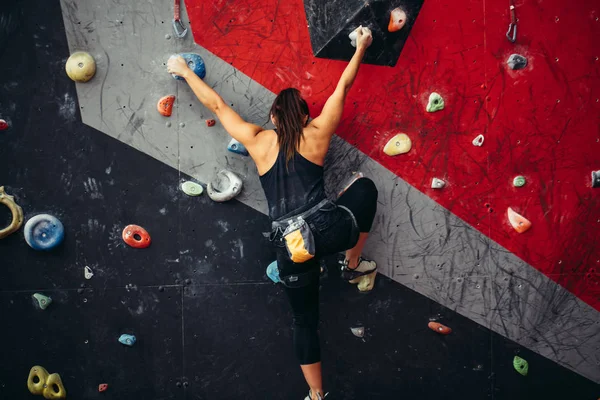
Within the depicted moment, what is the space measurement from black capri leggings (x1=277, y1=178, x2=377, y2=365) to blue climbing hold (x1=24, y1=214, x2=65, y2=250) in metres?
1.31

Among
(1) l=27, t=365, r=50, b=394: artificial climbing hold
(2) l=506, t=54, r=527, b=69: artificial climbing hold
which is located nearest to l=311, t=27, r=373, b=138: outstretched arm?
(2) l=506, t=54, r=527, b=69: artificial climbing hold

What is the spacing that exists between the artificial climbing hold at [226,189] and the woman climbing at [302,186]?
1.15 ft

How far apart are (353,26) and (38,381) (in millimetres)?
2689

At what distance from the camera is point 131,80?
8.80ft

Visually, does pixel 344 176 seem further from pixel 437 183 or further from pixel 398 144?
pixel 437 183

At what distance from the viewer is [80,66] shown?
2.61 m

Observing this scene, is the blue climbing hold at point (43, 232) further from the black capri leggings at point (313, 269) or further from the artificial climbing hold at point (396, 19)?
the artificial climbing hold at point (396, 19)

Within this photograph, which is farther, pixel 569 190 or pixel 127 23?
pixel 569 190

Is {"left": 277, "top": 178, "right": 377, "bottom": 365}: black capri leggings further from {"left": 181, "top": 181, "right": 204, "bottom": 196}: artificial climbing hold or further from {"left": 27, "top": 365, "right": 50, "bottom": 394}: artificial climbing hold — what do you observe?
{"left": 27, "top": 365, "right": 50, "bottom": 394}: artificial climbing hold

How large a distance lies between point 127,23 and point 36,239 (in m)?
1.31

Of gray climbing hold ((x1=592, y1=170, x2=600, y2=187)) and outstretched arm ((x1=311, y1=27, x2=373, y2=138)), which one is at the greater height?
outstretched arm ((x1=311, y1=27, x2=373, y2=138))

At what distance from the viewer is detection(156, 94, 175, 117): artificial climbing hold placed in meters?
2.67

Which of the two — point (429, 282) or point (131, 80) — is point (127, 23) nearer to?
point (131, 80)

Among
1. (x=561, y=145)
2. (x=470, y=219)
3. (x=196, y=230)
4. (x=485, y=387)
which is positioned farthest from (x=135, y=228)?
(x=561, y=145)
